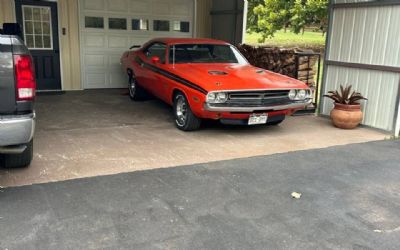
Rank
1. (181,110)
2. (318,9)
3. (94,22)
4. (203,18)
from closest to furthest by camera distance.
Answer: (181,110), (94,22), (203,18), (318,9)

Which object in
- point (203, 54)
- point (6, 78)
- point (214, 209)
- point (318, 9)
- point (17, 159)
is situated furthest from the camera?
point (318, 9)

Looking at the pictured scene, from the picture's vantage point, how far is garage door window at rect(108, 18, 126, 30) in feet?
36.7

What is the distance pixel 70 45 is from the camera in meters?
10.6

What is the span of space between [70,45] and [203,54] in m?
4.40

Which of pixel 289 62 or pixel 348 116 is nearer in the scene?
pixel 348 116

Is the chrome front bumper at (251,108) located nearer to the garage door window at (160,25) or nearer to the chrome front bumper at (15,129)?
→ the chrome front bumper at (15,129)

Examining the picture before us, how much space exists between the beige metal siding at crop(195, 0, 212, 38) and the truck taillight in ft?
29.1

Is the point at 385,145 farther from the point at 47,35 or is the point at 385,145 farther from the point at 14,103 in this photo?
the point at 47,35

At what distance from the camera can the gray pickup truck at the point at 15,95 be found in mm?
3713

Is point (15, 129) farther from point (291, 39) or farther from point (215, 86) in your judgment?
point (291, 39)

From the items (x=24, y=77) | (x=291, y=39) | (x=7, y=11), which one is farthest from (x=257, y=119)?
(x=291, y=39)

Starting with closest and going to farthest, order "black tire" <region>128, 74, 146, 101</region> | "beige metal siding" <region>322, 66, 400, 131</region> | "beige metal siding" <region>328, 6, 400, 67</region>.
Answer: "beige metal siding" <region>328, 6, 400, 67</region>, "beige metal siding" <region>322, 66, 400, 131</region>, "black tire" <region>128, 74, 146, 101</region>

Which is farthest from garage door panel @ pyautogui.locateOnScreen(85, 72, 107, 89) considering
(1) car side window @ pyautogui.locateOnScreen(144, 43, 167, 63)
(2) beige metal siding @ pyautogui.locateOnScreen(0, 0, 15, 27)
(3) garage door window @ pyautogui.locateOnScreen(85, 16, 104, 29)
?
(1) car side window @ pyautogui.locateOnScreen(144, 43, 167, 63)

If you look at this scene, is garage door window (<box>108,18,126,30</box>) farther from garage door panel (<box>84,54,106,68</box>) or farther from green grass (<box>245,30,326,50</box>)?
green grass (<box>245,30,326,50</box>)
